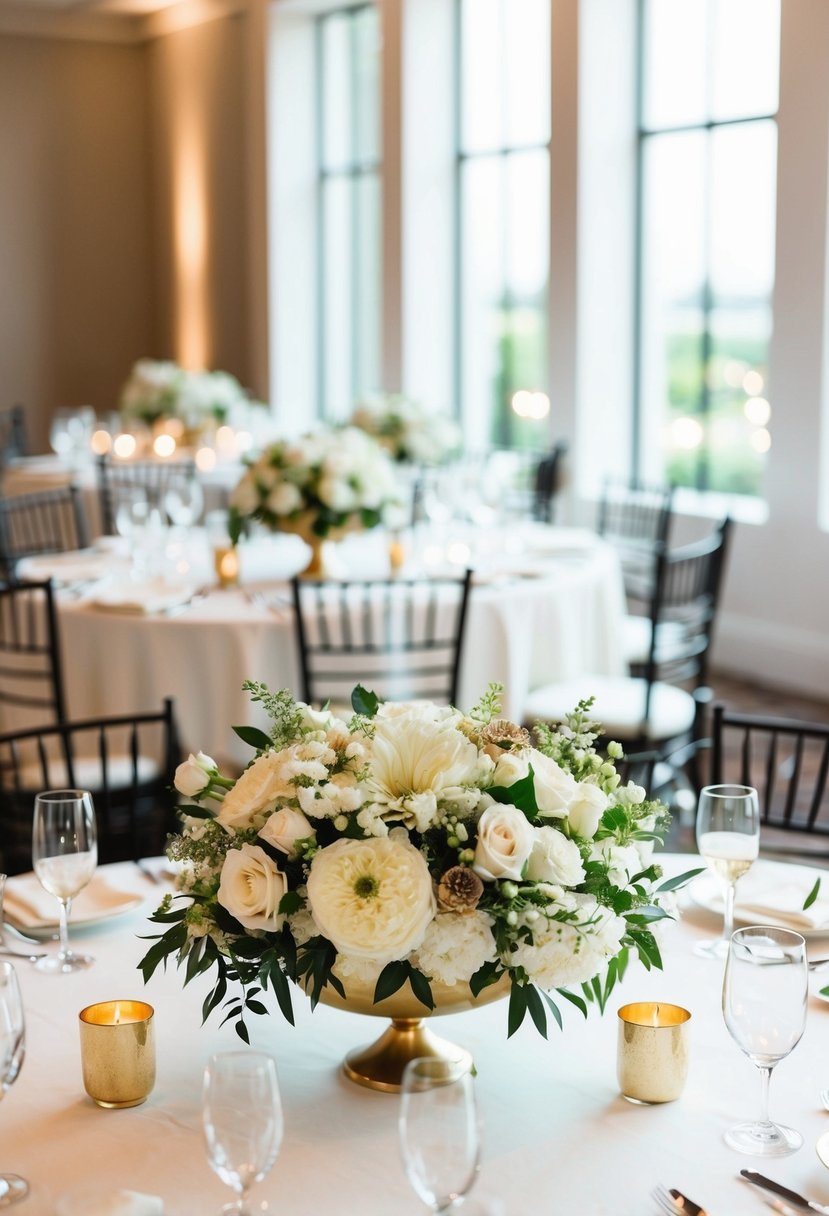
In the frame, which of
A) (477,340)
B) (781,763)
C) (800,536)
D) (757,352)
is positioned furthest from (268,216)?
(781,763)

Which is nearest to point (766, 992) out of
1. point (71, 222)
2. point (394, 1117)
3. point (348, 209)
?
point (394, 1117)

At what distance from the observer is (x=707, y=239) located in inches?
298

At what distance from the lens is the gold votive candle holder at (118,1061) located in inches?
61.9

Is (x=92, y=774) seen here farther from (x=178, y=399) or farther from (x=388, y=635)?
(x=178, y=399)

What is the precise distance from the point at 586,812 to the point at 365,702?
28cm

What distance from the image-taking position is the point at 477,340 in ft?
31.2

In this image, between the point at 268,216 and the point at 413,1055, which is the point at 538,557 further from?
the point at 268,216

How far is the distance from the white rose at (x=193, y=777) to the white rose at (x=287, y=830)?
6.2 inches

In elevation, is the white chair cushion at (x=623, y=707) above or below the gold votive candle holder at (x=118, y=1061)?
below

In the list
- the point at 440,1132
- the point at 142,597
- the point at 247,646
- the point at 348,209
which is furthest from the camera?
the point at 348,209

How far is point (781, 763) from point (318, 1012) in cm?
407

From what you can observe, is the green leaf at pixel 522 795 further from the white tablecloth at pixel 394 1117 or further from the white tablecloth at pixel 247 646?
the white tablecloth at pixel 247 646

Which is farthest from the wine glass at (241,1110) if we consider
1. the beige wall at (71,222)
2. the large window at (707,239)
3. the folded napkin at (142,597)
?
the beige wall at (71,222)

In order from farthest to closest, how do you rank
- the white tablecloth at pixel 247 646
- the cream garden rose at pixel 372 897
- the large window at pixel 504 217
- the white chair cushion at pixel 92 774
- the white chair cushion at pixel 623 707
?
the large window at pixel 504 217 → the white chair cushion at pixel 623 707 → the white tablecloth at pixel 247 646 → the white chair cushion at pixel 92 774 → the cream garden rose at pixel 372 897
